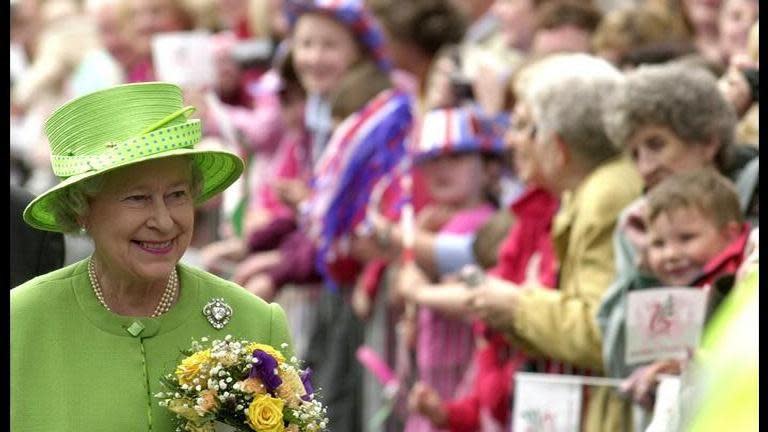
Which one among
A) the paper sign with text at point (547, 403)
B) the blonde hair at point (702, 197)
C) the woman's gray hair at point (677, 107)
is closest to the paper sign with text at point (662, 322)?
the blonde hair at point (702, 197)

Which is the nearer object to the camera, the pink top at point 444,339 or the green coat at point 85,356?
the green coat at point 85,356

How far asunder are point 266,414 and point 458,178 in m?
4.94

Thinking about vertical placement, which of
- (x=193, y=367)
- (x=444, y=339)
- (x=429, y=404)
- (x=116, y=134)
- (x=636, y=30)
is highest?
(x=636, y=30)

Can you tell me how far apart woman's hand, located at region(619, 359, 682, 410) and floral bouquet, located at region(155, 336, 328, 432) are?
2.53 m

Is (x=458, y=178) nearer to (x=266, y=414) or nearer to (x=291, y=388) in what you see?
(x=291, y=388)

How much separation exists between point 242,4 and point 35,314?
8511 millimetres

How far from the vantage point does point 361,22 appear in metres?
10.0

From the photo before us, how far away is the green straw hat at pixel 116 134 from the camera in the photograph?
425 cm

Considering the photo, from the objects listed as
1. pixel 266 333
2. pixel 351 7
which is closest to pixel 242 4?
pixel 351 7

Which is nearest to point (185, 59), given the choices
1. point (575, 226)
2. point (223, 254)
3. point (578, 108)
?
point (223, 254)

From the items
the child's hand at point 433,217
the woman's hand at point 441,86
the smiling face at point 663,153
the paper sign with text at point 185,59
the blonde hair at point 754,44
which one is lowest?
the child's hand at point 433,217

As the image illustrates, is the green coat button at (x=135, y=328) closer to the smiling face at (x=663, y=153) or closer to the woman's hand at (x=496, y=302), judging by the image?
the smiling face at (x=663, y=153)

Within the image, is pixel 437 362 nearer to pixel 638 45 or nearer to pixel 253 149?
pixel 638 45

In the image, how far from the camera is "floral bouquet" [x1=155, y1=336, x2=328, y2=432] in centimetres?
406
